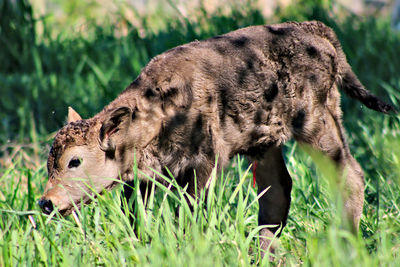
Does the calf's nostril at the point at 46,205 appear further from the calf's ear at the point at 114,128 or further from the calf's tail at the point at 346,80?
the calf's tail at the point at 346,80

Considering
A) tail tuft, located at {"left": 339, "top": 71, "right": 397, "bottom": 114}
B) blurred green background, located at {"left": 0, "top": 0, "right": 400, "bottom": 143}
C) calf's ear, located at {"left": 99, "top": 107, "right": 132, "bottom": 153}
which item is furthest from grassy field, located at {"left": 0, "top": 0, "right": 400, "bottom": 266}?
calf's ear, located at {"left": 99, "top": 107, "right": 132, "bottom": 153}

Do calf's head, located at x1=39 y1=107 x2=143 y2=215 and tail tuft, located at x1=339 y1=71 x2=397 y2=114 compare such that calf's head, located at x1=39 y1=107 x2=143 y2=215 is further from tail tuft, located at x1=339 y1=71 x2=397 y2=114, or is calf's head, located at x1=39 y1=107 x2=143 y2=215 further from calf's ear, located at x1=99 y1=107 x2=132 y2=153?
tail tuft, located at x1=339 y1=71 x2=397 y2=114

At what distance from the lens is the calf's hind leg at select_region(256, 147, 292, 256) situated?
14.1ft

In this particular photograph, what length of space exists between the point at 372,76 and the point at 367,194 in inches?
97.0

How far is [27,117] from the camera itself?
6.71m

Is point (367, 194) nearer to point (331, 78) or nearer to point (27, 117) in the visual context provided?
point (331, 78)

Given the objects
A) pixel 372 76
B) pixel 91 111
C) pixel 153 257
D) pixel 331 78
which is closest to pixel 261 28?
pixel 331 78

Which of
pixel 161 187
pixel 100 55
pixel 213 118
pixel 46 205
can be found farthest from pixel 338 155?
pixel 100 55

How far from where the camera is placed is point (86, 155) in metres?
3.73

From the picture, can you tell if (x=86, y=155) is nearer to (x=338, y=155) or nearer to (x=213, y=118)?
(x=213, y=118)

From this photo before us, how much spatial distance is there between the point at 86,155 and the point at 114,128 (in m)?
0.24

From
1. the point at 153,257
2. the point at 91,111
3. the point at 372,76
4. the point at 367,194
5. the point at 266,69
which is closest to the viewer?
the point at 153,257

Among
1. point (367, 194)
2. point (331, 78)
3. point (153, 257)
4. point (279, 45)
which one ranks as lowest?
point (367, 194)

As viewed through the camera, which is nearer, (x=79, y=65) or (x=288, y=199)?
(x=288, y=199)
